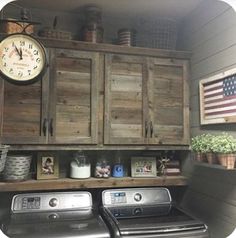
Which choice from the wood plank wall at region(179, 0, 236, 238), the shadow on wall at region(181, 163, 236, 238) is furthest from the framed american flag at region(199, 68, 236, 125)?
the shadow on wall at region(181, 163, 236, 238)

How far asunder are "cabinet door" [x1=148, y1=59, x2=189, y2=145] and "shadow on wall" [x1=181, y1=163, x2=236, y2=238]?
1.00 ft

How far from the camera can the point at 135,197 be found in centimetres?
207

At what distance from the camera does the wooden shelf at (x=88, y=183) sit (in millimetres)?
1850

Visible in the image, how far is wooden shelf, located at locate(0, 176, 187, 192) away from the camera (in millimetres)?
1850

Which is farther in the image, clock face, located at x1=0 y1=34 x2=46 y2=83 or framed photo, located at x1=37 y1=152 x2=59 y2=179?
framed photo, located at x1=37 y1=152 x2=59 y2=179

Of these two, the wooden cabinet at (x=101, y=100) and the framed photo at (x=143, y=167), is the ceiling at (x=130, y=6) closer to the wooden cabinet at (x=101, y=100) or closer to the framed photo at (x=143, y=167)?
the wooden cabinet at (x=101, y=100)

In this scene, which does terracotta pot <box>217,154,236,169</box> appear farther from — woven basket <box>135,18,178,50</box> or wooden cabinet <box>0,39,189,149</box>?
woven basket <box>135,18,178,50</box>

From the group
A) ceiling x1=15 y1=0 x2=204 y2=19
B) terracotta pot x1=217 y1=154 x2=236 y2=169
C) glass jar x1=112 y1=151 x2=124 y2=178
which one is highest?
ceiling x1=15 y1=0 x2=204 y2=19

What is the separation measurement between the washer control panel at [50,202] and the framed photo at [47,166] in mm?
128

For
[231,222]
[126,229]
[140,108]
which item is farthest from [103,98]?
[231,222]

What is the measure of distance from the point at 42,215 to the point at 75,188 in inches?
11.0

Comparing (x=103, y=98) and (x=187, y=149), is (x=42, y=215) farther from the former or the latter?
(x=187, y=149)

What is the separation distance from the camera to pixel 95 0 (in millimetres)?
2039

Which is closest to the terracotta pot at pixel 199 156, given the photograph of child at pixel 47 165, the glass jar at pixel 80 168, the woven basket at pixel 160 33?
the glass jar at pixel 80 168
